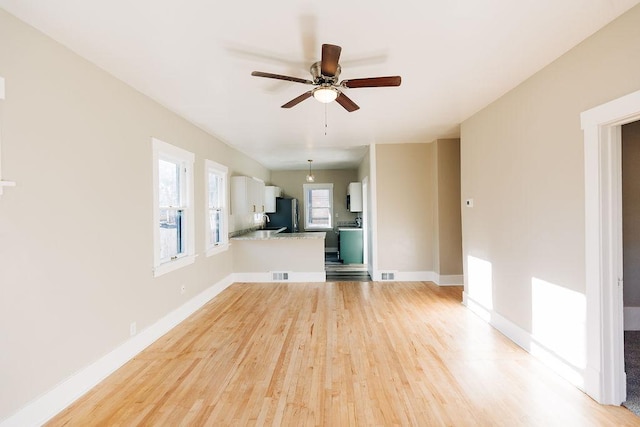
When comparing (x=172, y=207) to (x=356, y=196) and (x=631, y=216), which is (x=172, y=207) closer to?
(x=356, y=196)

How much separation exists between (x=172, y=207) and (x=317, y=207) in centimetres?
590

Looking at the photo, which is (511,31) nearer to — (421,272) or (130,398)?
(130,398)

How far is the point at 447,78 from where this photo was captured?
9.05 feet

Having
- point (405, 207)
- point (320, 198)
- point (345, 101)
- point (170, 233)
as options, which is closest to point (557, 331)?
point (345, 101)

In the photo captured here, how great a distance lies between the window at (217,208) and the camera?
4781 millimetres

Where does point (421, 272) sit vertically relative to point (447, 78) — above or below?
below

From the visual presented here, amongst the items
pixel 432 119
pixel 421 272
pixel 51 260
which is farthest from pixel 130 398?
pixel 421 272

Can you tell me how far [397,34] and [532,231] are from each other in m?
2.16

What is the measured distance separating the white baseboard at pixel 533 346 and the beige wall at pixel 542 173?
0.08 metres

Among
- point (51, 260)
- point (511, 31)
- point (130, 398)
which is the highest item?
point (511, 31)

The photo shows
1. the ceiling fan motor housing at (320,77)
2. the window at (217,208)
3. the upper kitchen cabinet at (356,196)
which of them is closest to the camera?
the ceiling fan motor housing at (320,77)

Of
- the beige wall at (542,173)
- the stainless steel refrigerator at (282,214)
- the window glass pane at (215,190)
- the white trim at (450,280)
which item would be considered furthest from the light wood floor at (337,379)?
the stainless steel refrigerator at (282,214)

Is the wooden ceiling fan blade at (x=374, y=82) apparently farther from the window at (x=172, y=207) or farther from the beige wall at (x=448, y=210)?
the beige wall at (x=448, y=210)

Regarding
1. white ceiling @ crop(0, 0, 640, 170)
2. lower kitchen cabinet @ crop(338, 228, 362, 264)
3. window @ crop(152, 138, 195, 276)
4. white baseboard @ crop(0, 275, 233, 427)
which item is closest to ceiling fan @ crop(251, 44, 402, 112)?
white ceiling @ crop(0, 0, 640, 170)
